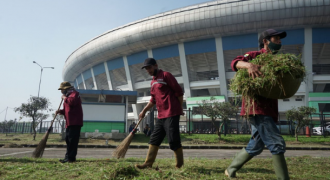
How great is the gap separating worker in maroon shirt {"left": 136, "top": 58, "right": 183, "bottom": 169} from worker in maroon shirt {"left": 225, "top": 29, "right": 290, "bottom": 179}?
901 mm

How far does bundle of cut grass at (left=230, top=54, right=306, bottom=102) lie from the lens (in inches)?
96.2

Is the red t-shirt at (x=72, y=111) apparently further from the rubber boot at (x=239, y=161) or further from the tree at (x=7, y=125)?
the tree at (x=7, y=125)

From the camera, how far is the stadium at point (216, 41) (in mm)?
25984

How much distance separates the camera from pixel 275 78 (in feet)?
7.92

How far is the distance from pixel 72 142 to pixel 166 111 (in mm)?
2394

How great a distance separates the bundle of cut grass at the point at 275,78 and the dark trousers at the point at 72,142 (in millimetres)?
3673

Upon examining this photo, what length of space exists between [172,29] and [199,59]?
6.45 metres

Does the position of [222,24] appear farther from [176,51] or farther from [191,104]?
[191,104]

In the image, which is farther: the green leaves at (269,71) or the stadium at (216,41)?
the stadium at (216,41)

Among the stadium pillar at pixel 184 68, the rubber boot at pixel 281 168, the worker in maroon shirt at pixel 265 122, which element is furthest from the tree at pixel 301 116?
the rubber boot at pixel 281 168

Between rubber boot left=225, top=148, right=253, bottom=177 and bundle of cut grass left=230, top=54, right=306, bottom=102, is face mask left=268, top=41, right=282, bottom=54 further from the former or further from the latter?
rubber boot left=225, top=148, right=253, bottom=177

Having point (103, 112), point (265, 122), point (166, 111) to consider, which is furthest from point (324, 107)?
point (265, 122)

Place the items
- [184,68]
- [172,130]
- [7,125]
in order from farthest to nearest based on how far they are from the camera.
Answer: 1. [7,125]
2. [184,68]
3. [172,130]

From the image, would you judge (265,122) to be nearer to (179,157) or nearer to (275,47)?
(275,47)
